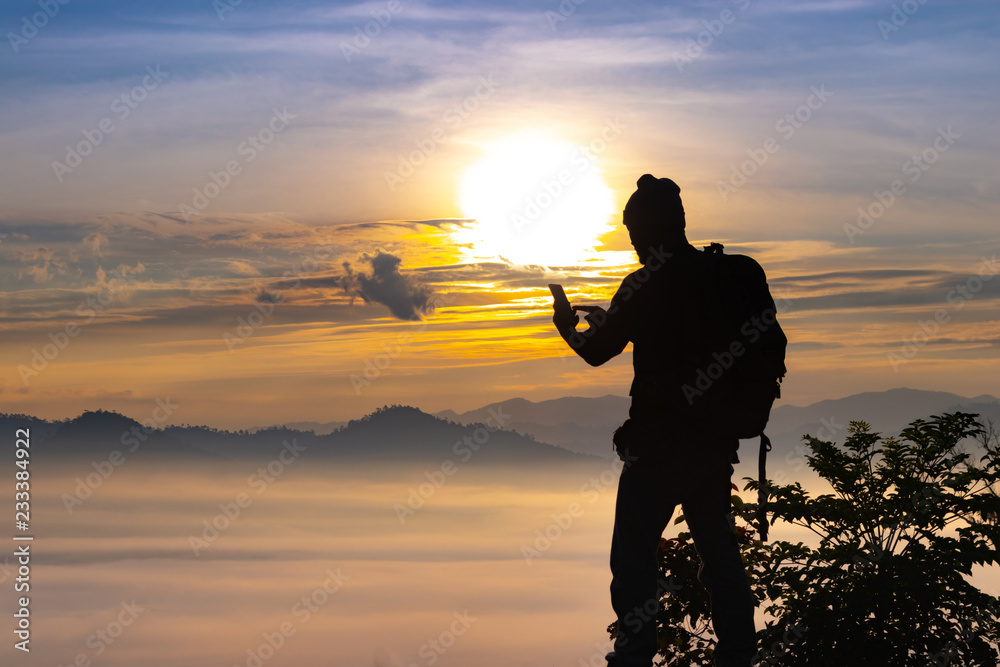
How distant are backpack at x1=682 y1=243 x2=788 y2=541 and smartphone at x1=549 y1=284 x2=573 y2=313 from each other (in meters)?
0.67

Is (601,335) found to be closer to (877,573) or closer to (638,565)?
(638,565)

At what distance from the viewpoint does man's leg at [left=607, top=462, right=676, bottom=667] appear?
4918 mm

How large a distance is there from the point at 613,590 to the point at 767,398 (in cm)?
134

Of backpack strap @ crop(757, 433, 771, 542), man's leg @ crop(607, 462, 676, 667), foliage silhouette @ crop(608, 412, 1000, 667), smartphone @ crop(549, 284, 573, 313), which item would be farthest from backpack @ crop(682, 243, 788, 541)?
foliage silhouette @ crop(608, 412, 1000, 667)

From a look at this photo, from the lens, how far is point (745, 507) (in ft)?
30.1

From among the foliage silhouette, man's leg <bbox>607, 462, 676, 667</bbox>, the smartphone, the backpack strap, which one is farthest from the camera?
the foliage silhouette

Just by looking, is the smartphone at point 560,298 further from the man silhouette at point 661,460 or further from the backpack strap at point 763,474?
the backpack strap at point 763,474

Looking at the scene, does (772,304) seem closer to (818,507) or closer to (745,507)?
(745,507)

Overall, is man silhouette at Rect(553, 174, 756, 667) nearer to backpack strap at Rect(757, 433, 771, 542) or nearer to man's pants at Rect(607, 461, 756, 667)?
man's pants at Rect(607, 461, 756, 667)

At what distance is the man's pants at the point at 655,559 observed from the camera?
494 centimetres

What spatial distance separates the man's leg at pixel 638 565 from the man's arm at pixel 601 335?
2.06 feet

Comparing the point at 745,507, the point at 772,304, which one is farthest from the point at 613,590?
the point at 745,507

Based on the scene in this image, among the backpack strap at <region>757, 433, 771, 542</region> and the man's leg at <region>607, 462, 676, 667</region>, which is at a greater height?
the backpack strap at <region>757, 433, 771, 542</region>

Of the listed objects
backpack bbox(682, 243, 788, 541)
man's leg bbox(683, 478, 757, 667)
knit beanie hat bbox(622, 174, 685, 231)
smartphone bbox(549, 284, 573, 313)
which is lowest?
man's leg bbox(683, 478, 757, 667)
